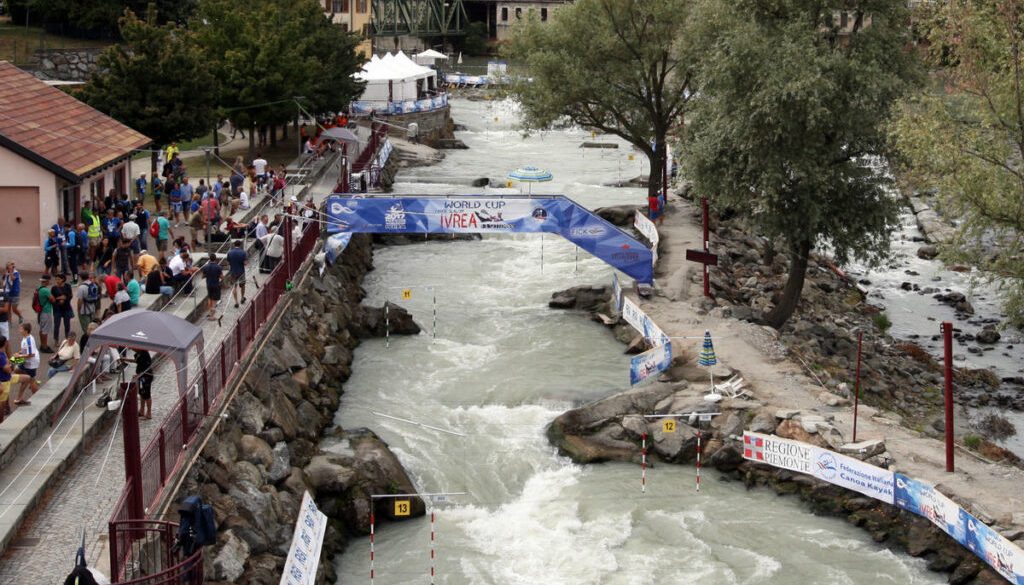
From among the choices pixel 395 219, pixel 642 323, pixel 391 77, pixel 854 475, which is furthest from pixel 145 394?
pixel 391 77

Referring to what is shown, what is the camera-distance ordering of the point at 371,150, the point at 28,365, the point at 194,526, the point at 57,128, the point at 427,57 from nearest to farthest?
the point at 194,526 < the point at 28,365 < the point at 57,128 < the point at 371,150 < the point at 427,57

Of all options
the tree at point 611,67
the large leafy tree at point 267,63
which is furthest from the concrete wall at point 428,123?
the tree at point 611,67

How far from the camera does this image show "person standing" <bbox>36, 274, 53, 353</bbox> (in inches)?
1017

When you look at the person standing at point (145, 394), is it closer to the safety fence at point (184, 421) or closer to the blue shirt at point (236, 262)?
the safety fence at point (184, 421)

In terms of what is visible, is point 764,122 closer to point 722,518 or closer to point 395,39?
point 722,518

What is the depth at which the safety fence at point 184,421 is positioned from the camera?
17.8 meters

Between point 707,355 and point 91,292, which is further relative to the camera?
point 707,355

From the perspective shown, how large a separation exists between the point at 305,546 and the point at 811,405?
41.2ft

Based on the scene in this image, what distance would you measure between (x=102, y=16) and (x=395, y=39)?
133ft

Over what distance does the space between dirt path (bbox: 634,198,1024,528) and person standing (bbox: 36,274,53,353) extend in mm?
14646

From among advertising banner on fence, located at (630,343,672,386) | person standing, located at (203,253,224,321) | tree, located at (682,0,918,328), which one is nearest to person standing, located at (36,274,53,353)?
person standing, located at (203,253,224,321)

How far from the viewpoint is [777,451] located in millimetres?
27188

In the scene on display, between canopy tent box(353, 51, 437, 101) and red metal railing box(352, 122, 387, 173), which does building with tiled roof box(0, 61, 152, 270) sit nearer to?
red metal railing box(352, 122, 387, 173)

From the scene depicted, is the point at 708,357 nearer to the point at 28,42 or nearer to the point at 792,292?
the point at 792,292
